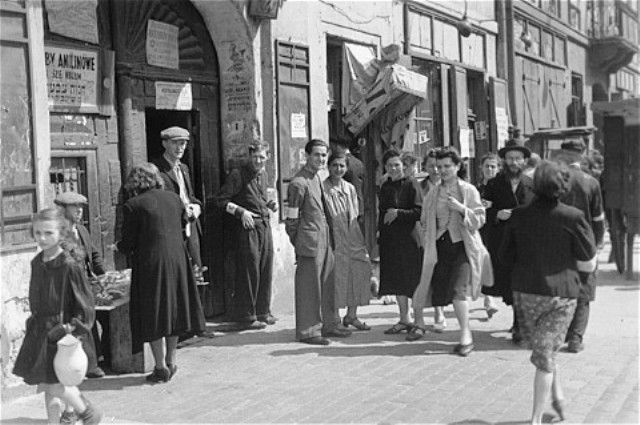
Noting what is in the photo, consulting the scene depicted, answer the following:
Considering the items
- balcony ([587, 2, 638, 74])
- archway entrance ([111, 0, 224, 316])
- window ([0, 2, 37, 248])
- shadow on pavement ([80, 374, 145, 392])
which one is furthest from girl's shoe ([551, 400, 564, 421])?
balcony ([587, 2, 638, 74])

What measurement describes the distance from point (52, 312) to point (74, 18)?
3415mm

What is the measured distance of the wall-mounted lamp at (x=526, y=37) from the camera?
1831cm

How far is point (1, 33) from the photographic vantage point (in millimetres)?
6254

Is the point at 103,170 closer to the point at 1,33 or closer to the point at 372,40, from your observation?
the point at 1,33

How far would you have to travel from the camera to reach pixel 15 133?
637 centimetres

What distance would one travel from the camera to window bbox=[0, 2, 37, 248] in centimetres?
629

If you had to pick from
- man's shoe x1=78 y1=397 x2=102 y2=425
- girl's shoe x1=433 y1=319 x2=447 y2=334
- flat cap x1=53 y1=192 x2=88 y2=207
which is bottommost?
girl's shoe x1=433 y1=319 x2=447 y2=334

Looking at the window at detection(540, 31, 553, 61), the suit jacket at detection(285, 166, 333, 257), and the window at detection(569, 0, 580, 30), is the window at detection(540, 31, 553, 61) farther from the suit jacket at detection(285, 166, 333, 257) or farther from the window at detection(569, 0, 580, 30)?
the suit jacket at detection(285, 166, 333, 257)

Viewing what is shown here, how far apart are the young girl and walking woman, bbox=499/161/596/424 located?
8.61 ft

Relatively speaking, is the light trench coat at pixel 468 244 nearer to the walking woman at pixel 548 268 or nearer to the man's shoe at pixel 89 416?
the walking woman at pixel 548 268

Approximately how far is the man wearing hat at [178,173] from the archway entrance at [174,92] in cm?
78

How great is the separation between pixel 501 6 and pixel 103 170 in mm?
11396

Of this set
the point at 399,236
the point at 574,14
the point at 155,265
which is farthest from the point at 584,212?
the point at 574,14

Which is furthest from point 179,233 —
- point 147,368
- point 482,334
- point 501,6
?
point 501,6
